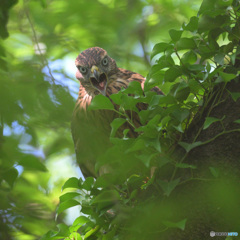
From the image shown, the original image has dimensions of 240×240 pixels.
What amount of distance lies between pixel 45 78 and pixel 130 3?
16.4 inches

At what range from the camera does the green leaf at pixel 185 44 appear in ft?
6.81

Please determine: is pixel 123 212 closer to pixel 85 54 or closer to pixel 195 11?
pixel 195 11

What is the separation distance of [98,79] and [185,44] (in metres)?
1.90

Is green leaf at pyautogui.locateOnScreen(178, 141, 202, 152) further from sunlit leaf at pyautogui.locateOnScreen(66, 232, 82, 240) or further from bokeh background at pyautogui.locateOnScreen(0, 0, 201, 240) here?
sunlit leaf at pyautogui.locateOnScreen(66, 232, 82, 240)

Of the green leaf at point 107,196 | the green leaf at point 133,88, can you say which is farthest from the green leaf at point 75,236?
the green leaf at point 133,88

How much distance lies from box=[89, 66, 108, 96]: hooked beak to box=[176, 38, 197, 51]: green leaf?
178cm

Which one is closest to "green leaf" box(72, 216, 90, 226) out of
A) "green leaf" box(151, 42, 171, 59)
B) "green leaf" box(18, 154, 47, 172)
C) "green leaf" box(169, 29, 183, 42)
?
"green leaf" box(151, 42, 171, 59)

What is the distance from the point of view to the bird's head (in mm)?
3918

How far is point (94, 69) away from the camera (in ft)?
12.8

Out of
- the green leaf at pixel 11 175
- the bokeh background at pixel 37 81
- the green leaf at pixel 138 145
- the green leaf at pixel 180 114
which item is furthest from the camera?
the green leaf at pixel 180 114

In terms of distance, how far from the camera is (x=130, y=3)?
1.24 m

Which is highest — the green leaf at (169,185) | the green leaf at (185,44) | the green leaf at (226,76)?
the green leaf at (185,44)

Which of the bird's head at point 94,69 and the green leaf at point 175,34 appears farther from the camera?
the bird's head at point 94,69

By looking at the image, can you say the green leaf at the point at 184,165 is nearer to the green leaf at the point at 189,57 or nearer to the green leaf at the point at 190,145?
the green leaf at the point at 190,145
